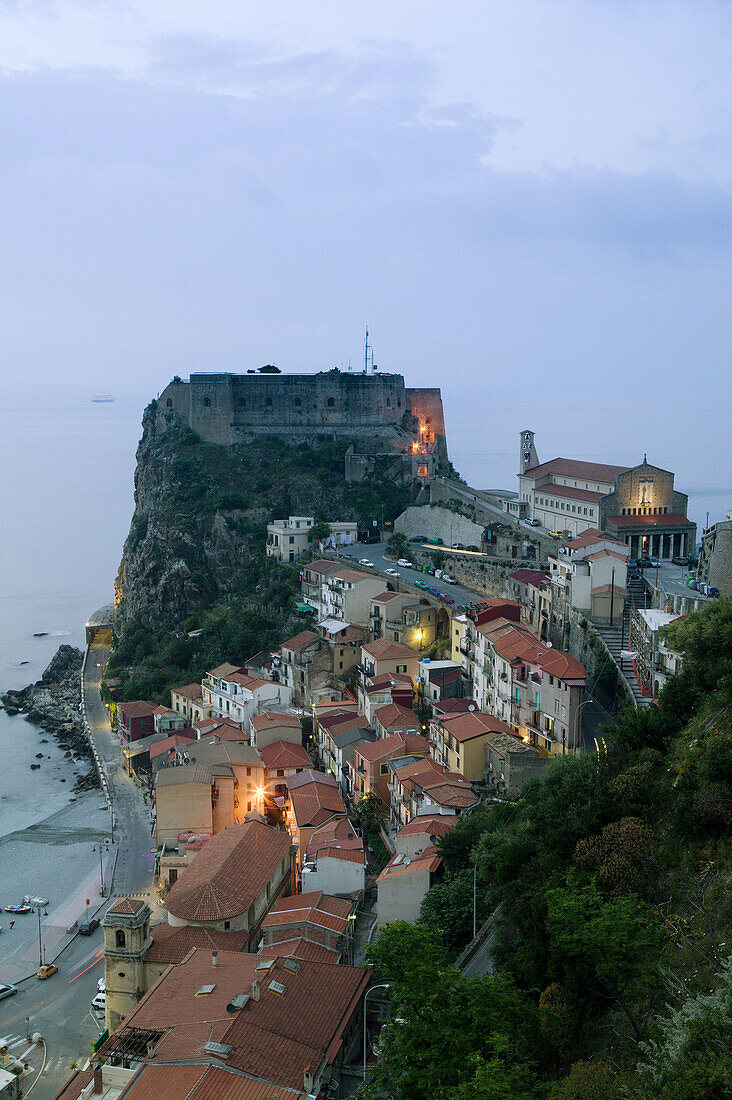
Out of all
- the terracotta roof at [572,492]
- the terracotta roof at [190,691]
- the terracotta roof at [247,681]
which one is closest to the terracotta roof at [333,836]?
the terracotta roof at [247,681]

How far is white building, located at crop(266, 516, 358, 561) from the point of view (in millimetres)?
44844

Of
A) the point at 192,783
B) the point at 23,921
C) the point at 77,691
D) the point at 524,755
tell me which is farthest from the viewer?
the point at 77,691

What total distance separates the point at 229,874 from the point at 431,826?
455cm

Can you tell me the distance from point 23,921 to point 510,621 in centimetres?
1611

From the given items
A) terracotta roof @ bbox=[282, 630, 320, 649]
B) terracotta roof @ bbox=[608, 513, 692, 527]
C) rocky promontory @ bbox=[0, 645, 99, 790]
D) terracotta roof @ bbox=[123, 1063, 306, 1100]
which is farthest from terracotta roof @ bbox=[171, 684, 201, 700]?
terracotta roof @ bbox=[123, 1063, 306, 1100]

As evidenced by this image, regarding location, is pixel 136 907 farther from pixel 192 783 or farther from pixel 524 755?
pixel 524 755

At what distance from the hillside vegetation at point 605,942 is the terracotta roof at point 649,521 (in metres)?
17.5

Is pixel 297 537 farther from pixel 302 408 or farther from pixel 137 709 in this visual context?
pixel 137 709

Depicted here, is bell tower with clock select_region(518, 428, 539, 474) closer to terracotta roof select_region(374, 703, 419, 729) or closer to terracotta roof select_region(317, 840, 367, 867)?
terracotta roof select_region(374, 703, 419, 729)

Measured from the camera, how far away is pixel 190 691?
37.5 meters

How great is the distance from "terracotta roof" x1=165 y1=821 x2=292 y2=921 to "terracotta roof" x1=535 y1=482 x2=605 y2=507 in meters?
19.0

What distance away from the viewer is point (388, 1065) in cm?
1119

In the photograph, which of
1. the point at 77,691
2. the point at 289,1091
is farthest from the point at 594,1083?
the point at 77,691

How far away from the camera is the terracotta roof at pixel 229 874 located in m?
19.4
